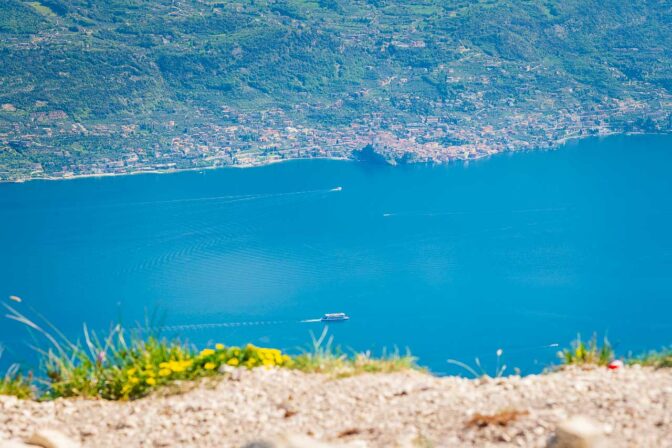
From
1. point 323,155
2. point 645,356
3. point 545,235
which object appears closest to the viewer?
point 645,356

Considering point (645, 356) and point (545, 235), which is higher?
point (645, 356)

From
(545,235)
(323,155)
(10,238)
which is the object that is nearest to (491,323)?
(545,235)

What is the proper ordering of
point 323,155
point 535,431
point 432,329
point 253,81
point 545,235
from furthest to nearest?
point 253,81 → point 323,155 → point 545,235 → point 432,329 → point 535,431

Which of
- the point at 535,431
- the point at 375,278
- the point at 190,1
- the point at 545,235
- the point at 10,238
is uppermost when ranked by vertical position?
the point at 190,1

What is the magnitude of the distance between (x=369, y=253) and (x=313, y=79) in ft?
144

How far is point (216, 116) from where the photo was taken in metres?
76.0

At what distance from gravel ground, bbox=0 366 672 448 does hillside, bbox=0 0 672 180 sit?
198ft

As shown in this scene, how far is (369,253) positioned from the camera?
139 ft

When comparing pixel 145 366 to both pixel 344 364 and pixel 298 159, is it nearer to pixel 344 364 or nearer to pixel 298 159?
pixel 344 364

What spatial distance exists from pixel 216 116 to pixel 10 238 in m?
30.6

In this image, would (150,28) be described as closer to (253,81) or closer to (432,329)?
(253,81)

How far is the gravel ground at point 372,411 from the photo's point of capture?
346 centimetres

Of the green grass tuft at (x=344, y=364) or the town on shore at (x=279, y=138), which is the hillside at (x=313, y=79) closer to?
the town on shore at (x=279, y=138)

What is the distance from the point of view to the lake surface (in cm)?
3153
